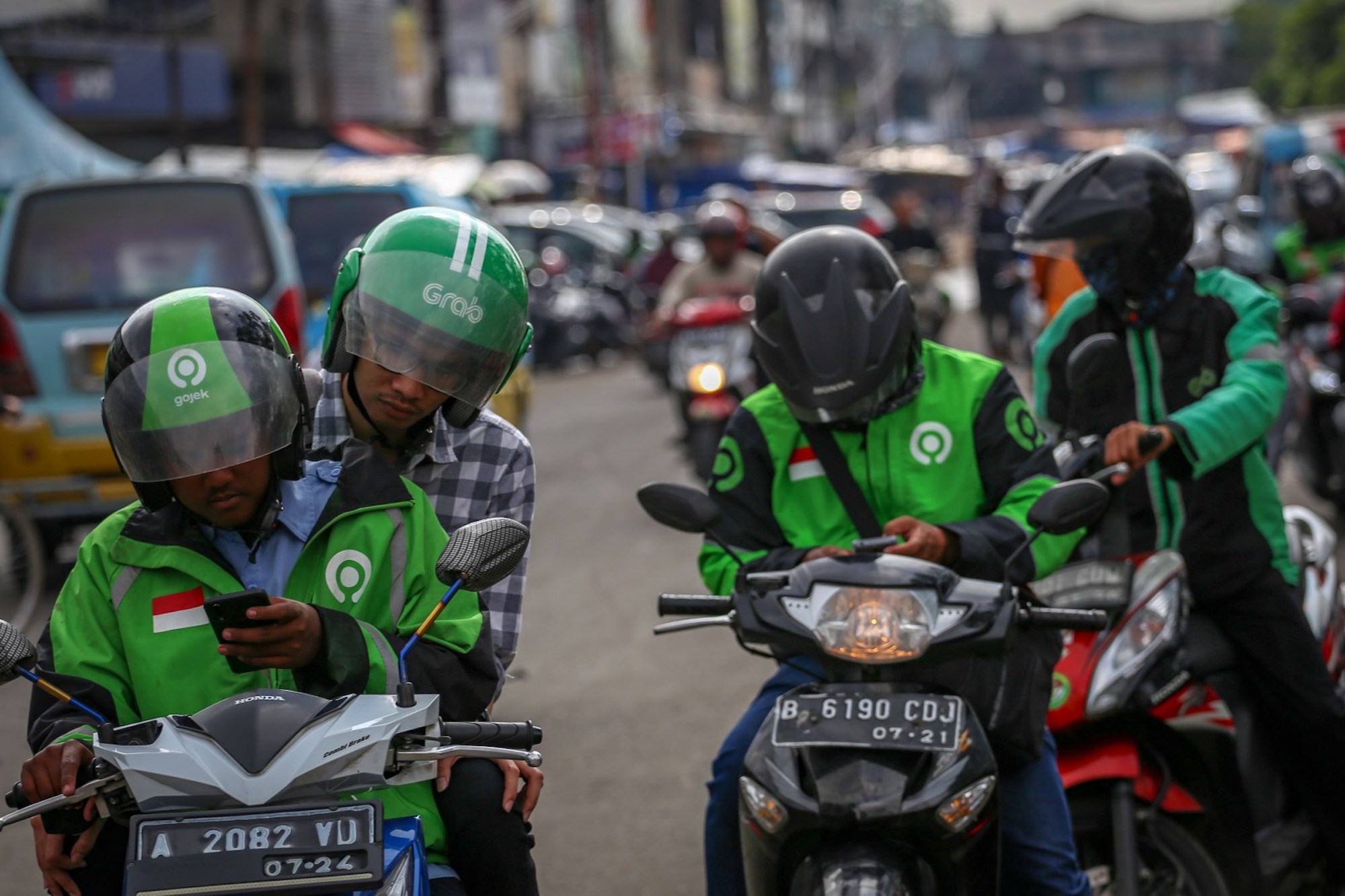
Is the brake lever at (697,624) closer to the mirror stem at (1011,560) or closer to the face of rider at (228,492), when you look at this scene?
the mirror stem at (1011,560)

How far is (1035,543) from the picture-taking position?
3352mm

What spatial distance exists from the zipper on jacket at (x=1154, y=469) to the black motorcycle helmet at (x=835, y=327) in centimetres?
97

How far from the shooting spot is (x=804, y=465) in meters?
3.43

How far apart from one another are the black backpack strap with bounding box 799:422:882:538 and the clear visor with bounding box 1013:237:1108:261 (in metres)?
1.02

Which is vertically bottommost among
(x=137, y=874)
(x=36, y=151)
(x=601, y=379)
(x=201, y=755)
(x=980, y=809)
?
(x=601, y=379)

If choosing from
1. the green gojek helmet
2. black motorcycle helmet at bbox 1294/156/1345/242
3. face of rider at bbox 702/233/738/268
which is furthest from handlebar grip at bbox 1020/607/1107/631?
face of rider at bbox 702/233/738/268

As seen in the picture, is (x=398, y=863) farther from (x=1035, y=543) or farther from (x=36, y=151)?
(x=36, y=151)

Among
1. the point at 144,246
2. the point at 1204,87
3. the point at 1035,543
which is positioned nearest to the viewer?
the point at 1035,543

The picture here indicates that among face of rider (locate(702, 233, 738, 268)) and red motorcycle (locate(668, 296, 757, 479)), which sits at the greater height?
face of rider (locate(702, 233, 738, 268))

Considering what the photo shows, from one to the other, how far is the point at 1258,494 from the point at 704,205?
25.7 feet

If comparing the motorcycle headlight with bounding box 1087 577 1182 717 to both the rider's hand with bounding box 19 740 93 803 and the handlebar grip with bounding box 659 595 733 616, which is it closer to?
the handlebar grip with bounding box 659 595 733 616

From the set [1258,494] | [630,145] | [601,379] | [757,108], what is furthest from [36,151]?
[757,108]

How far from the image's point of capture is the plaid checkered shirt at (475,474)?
3.35m

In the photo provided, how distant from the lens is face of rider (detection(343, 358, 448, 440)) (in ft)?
10.3
